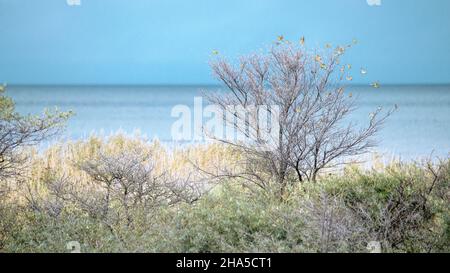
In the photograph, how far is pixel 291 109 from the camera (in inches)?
342

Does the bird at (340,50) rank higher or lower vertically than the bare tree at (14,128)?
higher

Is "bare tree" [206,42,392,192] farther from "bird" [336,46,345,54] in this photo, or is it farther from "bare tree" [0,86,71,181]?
"bare tree" [0,86,71,181]

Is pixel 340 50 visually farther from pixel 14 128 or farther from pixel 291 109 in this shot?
pixel 14 128

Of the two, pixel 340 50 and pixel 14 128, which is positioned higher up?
pixel 340 50

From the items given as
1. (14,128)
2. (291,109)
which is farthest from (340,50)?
(14,128)

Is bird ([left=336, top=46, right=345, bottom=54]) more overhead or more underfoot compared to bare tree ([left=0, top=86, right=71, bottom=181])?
more overhead

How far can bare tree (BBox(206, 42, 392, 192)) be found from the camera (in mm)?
8500

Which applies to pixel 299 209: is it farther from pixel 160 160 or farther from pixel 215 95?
pixel 160 160

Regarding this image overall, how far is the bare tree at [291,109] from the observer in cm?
850

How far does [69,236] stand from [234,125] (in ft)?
9.31

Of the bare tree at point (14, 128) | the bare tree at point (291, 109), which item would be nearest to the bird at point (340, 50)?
the bare tree at point (291, 109)

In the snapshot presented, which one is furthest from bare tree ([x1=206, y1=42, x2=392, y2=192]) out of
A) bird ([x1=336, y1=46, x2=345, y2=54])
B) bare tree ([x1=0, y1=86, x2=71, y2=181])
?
bare tree ([x1=0, y1=86, x2=71, y2=181])

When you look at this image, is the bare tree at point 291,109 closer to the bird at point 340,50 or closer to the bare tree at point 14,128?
the bird at point 340,50

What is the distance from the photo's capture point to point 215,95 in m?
8.92
